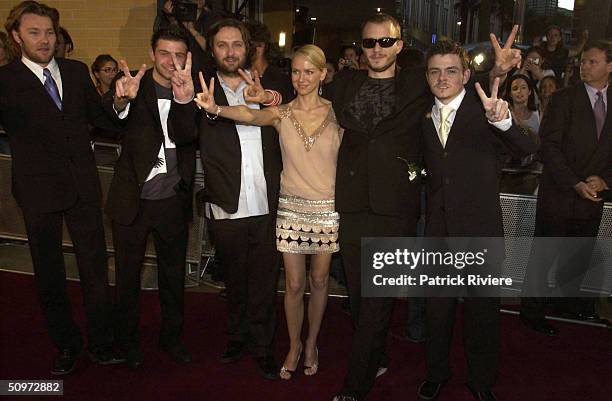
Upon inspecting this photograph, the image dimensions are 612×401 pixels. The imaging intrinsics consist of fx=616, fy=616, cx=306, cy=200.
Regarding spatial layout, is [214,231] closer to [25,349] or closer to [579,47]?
[25,349]

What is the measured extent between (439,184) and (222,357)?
1657 mm

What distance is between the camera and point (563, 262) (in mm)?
4445

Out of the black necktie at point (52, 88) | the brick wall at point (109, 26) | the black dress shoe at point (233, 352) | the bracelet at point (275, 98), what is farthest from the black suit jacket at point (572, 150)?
the brick wall at point (109, 26)

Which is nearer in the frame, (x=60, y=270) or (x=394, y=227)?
(x=394, y=227)

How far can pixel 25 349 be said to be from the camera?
3744mm

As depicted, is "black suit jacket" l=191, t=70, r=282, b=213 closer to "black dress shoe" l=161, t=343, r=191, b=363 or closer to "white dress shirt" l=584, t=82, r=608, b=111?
"black dress shoe" l=161, t=343, r=191, b=363

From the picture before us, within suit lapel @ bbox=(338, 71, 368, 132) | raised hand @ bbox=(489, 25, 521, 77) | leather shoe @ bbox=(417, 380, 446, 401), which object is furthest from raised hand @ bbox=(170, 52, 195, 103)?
leather shoe @ bbox=(417, 380, 446, 401)

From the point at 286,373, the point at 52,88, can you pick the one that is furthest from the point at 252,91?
Answer: the point at 286,373

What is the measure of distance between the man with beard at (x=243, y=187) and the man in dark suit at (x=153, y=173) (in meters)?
0.15

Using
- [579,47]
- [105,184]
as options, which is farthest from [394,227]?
[579,47]

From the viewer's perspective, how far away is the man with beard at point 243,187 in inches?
129

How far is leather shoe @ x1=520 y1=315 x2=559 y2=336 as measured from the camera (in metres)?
4.19

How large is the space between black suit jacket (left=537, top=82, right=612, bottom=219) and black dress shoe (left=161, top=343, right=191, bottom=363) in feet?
8.56

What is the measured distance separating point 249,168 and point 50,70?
3.84ft
